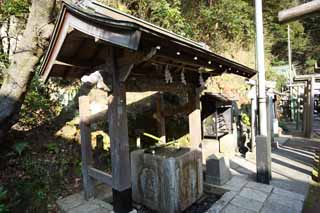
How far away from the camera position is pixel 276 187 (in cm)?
400

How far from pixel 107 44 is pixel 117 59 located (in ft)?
0.75

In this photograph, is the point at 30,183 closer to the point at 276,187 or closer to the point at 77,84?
the point at 77,84

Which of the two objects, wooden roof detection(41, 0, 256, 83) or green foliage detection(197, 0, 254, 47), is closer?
wooden roof detection(41, 0, 256, 83)

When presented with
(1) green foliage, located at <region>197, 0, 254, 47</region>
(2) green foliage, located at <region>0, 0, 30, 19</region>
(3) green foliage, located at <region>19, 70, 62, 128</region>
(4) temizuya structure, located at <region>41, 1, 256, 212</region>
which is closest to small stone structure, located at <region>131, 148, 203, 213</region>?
(4) temizuya structure, located at <region>41, 1, 256, 212</region>

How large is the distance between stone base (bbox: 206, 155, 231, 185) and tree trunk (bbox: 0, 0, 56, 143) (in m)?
3.97

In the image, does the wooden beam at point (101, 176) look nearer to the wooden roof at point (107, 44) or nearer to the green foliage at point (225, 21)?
the wooden roof at point (107, 44)

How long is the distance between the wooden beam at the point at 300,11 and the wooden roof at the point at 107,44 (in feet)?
3.59

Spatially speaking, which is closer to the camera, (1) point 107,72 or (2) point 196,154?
(1) point 107,72

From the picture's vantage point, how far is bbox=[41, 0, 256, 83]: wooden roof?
2099mm

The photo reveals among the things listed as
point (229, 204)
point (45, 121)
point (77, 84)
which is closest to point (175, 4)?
point (77, 84)

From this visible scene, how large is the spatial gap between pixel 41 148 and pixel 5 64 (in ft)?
8.28

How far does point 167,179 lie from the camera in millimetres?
3234

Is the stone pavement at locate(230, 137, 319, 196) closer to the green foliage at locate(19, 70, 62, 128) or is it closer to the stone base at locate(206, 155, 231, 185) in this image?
the stone base at locate(206, 155, 231, 185)

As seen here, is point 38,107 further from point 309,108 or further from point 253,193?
point 309,108
